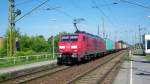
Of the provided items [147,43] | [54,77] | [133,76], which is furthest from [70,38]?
[147,43]

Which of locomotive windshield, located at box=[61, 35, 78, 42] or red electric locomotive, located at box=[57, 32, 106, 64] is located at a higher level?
locomotive windshield, located at box=[61, 35, 78, 42]

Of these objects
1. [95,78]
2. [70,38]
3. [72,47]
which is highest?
[70,38]

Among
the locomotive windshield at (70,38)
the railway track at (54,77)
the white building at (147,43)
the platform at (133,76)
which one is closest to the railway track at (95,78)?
the railway track at (54,77)

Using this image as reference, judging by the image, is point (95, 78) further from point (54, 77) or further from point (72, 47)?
point (72, 47)

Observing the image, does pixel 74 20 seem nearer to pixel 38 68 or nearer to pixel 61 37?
pixel 61 37

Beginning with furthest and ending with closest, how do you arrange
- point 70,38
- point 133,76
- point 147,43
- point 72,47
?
point 147,43 → point 70,38 → point 72,47 → point 133,76

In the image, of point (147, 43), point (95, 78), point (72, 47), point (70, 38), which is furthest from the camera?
point (147, 43)

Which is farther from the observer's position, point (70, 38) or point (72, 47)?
point (70, 38)

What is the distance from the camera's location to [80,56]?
34406 millimetres

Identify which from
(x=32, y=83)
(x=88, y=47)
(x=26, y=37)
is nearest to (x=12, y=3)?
(x=88, y=47)

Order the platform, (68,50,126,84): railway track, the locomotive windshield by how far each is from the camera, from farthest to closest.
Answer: the locomotive windshield → (68,50,126,84): railway track → the platform

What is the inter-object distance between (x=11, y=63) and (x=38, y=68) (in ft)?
14.0

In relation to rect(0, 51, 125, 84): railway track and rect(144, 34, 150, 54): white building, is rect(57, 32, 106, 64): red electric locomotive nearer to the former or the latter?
rect(0, 51, 125, 84): railway track

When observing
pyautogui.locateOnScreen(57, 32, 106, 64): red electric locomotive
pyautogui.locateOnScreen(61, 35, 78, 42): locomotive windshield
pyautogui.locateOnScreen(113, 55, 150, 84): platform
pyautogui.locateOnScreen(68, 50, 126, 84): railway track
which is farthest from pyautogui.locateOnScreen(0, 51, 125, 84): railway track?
pyautogui.locateOnScreen(61, 35, 78, 42): locomotive windshield
